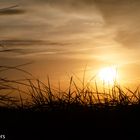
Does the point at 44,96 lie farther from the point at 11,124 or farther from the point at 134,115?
the point at 134,115

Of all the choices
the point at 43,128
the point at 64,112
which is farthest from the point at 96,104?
the point at 43,128

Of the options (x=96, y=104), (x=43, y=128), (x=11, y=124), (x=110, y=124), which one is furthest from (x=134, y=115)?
(x=11, y=124)

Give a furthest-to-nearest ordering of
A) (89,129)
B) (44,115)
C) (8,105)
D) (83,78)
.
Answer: (83,78) < (8,105) < (44,115) < (89,129)

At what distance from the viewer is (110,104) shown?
4.92 meters

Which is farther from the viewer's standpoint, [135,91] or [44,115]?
[135,91]

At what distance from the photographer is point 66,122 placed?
429cm

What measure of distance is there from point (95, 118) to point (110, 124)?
18 cm

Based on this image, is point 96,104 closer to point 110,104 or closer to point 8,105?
point 110,104

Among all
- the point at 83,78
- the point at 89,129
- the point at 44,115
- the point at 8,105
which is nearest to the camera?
the point at 89,129

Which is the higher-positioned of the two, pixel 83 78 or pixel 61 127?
pixel 83 78

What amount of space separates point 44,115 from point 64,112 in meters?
0.21

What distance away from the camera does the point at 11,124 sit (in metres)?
4.33

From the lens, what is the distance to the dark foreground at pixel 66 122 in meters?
4.11

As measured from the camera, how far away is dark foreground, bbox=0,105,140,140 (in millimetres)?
4113
